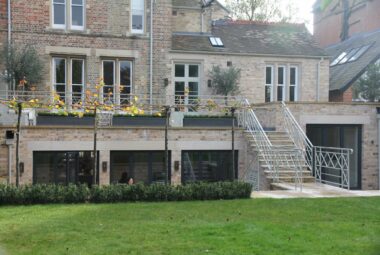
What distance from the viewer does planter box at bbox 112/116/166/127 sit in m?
18.7

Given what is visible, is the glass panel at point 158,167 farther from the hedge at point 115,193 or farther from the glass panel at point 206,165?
the hedge at point 115,193

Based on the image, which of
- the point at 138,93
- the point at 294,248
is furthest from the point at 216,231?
the point at 138,93

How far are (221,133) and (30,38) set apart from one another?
8744 mm

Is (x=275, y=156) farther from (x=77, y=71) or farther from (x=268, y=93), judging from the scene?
(x=77, y=71)

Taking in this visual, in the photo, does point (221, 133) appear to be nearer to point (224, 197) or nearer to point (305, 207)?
point (224, 197)

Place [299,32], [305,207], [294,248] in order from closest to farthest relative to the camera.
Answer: [294,248] < [305,207] < [299,32]

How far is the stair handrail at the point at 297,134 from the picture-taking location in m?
17.4

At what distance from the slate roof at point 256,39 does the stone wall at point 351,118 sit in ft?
16.3

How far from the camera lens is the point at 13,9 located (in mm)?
20250

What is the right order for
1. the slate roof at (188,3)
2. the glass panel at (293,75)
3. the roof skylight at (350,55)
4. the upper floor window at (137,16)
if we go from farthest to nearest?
the roof skylight at (350,55) → the slate roof at (188,3) → the glass panel at (293,75) → the upper floor window at (137,16)

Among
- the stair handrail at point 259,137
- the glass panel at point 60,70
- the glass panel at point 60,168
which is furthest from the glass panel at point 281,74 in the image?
the glass panel at point 60,168

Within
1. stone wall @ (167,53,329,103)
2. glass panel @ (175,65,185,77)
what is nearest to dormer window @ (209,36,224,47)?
stone wall @ (167,53,329,103)

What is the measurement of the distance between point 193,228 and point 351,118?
13211 millimetres

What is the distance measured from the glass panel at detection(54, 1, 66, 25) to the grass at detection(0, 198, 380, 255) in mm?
12746
